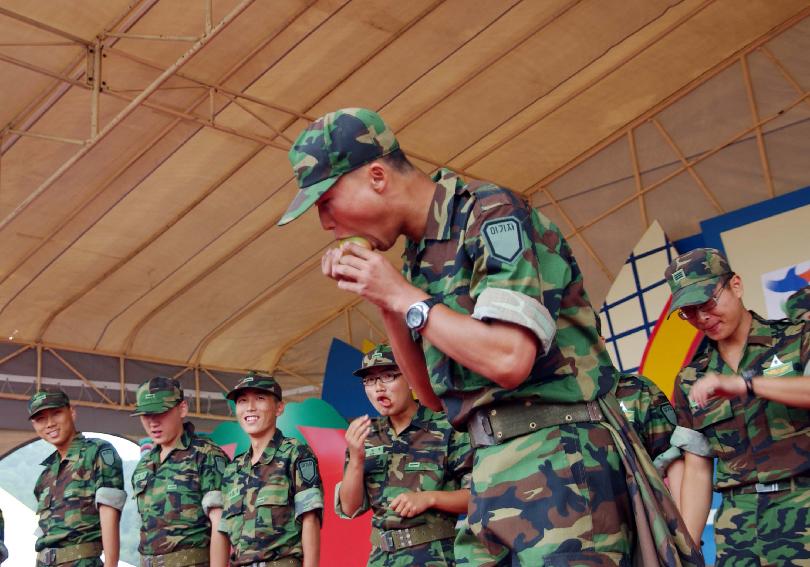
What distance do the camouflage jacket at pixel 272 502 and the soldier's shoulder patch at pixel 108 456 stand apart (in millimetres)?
908

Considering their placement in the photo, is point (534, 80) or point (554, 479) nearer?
point (554, 479)

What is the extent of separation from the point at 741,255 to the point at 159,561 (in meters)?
5.95

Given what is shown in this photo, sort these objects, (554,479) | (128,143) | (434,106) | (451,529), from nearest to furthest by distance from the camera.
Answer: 1. (554,479)
2. (451,529)
3. (128,143)
4. (434,106)

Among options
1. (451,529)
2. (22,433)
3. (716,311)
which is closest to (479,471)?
(716,311)

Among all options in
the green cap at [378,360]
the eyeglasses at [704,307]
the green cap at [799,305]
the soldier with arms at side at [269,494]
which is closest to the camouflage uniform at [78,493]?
the soldier with arms at side at [269,494]

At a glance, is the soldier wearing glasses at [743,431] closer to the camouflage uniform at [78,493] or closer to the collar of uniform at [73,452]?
the camouflage uniform at [78,493]

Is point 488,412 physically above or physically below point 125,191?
below

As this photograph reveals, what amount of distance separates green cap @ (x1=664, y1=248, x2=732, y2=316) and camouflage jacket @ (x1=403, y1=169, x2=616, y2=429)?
151 centimetres

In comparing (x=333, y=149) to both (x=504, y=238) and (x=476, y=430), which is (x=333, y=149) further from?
(x=476, y=430)

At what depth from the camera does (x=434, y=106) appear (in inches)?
356

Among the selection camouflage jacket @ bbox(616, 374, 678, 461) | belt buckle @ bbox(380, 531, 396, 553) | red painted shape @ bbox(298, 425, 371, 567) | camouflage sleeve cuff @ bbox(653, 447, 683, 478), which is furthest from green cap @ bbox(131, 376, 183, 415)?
camouflage sleeve cuff @ bbox(653, 447, 683, 478)

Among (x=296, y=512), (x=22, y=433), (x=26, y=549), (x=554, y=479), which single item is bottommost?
(x=554, y=479)

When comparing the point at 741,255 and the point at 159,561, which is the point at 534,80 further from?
the point at 159,561

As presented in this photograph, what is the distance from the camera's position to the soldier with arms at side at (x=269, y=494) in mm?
4520
